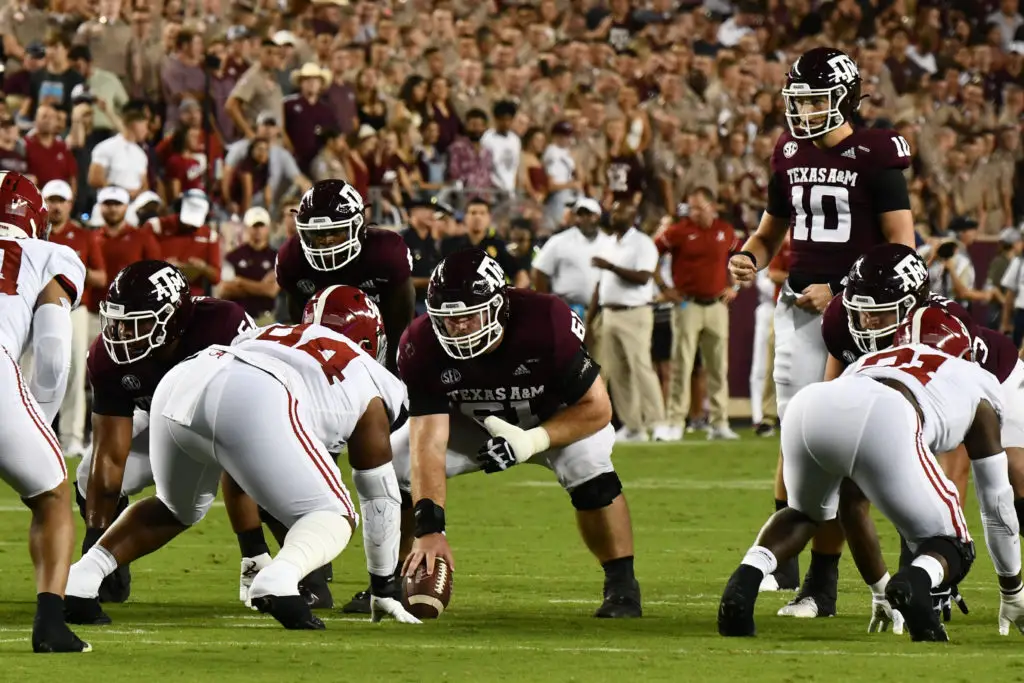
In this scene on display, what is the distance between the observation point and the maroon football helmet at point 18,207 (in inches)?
262

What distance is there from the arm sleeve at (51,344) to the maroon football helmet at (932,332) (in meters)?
2.90

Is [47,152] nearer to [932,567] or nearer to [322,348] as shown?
[322,348]

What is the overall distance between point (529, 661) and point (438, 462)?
1313mm

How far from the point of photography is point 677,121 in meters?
18.7

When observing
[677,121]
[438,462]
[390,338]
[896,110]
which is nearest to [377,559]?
[438,462]

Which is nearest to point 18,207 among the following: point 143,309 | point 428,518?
point 143,309

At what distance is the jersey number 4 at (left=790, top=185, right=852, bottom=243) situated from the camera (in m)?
7.54

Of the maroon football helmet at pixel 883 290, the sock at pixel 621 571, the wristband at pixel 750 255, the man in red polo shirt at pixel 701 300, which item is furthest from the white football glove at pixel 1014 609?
the man in red polo shirt at pixel 701 300

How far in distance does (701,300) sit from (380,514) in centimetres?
985

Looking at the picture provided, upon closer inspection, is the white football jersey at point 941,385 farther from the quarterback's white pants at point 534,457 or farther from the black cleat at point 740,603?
the quarterback's white pants at point 534,457

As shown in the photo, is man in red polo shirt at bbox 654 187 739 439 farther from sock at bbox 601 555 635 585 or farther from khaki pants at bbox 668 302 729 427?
sock at bbox 601 555 635 585

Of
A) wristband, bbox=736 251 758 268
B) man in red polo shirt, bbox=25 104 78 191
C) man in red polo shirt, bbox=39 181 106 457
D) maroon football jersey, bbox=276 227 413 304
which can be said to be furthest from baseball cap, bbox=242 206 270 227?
wristband, bbox=736 251 758 268

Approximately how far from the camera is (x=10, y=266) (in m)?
6.35

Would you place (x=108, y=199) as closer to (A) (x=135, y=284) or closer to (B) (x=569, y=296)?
(B) (x=569, y=296)
